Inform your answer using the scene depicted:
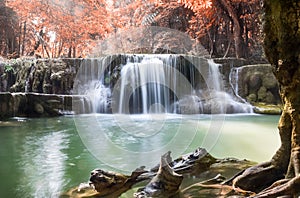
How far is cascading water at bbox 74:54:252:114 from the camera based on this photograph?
12.1m

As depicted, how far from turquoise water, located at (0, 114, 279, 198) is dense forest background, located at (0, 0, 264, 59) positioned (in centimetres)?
748

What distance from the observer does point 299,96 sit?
2309 mm

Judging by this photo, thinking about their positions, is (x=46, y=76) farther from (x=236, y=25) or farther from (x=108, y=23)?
(x=236, y=25)

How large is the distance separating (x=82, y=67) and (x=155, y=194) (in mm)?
11589

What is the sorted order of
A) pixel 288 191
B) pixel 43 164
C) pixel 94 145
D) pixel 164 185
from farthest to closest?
pixel 94 145
pixel 43 164
pixel 164 185
pixel 288 191

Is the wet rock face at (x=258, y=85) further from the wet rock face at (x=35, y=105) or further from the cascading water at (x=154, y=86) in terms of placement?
the wet rock face at (x=35, y=105)

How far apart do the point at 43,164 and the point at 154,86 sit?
8428mm

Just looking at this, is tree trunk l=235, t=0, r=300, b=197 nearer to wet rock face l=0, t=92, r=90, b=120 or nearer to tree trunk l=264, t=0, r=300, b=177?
tree trunk l=264, t=0, r=300, b=177

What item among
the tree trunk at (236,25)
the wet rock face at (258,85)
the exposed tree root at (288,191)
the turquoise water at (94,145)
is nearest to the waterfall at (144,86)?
the turquoise water at (94,145)

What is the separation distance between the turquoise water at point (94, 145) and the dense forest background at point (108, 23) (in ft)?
24.5

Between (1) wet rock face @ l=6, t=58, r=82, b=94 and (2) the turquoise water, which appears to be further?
(1) wet rock face @ l=6, t=58, r=82, b=94

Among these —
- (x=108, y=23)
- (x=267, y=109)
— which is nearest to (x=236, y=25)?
(x=267, y=109)

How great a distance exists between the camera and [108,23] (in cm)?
1898

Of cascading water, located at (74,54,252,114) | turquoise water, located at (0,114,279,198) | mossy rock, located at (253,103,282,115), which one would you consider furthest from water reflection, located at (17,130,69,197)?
mossy rock, located at (253,103,282,115)
